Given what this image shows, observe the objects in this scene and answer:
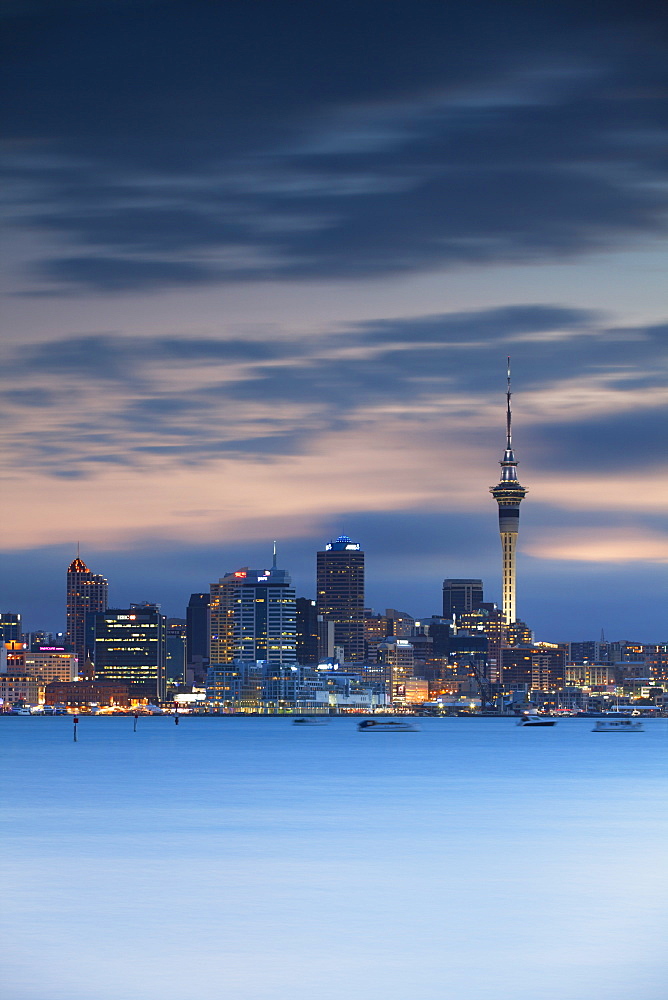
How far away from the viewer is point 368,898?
140 ft

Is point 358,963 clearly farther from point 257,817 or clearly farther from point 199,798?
point 199,798

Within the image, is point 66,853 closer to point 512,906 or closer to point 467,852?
point 467,852

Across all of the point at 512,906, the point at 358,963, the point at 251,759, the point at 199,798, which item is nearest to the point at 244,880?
the point at 512,906

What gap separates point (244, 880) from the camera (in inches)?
1823

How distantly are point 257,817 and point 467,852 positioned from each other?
60.8 feet

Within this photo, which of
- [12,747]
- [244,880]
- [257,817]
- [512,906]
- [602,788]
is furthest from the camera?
[12,747]

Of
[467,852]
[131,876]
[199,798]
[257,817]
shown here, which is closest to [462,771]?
[199,798]

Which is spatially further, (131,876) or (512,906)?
(131,876)

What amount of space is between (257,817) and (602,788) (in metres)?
34.0

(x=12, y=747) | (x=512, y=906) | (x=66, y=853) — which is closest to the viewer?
(x=512, y=906)

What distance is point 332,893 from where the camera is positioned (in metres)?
43.3

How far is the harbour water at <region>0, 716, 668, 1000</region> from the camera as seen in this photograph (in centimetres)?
3016

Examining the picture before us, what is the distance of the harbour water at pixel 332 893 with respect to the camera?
98.9 ft

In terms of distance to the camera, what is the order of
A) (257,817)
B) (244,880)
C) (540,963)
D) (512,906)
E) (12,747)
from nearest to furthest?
1. (540,963)
2. (512,906)
3. (244,880)
4. (257,817)
5. (12,747)
